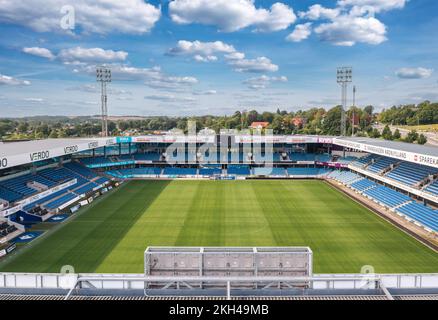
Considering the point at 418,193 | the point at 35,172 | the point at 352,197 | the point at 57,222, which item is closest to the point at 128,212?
the point at 57,222

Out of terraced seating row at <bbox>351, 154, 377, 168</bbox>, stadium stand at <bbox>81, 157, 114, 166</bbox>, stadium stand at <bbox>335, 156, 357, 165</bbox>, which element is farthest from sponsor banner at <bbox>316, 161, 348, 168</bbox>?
stadium stand at <bbox>81, 157, 114, 166</bbox>

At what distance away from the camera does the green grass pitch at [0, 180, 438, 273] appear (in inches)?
811

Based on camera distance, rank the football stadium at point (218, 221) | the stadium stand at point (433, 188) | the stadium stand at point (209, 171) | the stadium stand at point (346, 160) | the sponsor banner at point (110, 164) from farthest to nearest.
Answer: the stadium stand at point (209, 171)
the stadium stand at point (346, 160)
the sponsor banner at point (110, 164)
the stadium stand at point (433, 188)
the football stadium at point (218, 221)

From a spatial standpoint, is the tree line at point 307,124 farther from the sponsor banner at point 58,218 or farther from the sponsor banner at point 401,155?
the sponsor banner at point 58,218

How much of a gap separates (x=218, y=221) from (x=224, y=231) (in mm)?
2758

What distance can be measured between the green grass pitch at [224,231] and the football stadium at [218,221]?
117mm

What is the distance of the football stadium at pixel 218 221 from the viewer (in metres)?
7.64

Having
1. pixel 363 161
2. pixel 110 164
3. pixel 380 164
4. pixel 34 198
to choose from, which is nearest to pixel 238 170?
pixel 363 161

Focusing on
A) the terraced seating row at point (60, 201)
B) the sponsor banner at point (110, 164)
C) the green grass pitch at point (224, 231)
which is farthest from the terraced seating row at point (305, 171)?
the terraced seating row at point (60, 201)

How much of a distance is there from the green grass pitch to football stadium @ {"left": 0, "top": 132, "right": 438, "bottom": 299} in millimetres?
117

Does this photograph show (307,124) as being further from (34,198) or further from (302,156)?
(34,198)

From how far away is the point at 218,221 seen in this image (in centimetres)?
2881

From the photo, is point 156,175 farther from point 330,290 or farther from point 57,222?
point 330,290
